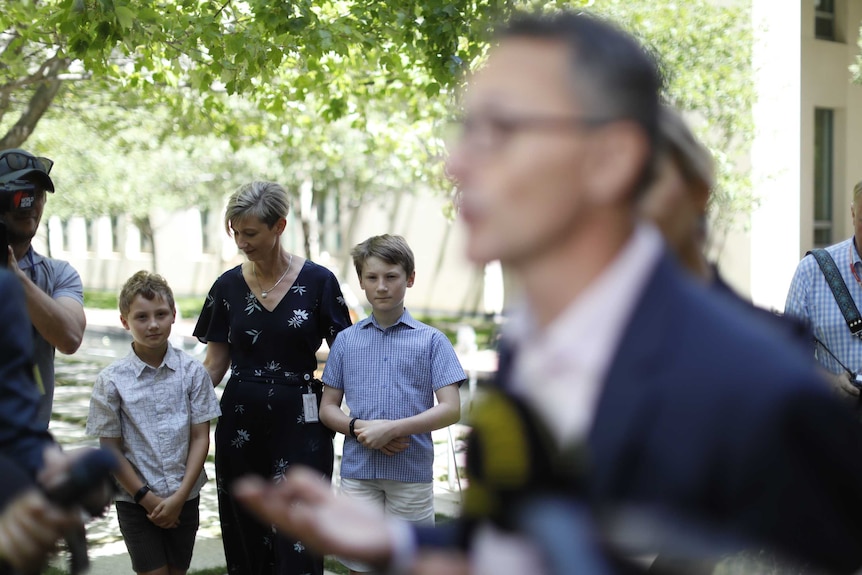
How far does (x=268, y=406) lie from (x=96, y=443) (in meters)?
6.07

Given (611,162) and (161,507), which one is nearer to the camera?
(611,162)

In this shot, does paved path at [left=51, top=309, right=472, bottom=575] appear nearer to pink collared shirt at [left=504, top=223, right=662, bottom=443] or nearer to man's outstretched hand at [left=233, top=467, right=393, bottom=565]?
man's outstretched hand at [left=233, top=467, right=393, bottom=565]

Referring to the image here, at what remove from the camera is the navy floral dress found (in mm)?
4844

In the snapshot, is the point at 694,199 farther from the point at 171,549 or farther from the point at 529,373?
the point at 171,549

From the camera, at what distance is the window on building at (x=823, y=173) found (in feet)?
64.6

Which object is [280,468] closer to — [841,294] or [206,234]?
[841,294]

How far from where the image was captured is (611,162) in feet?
3.72

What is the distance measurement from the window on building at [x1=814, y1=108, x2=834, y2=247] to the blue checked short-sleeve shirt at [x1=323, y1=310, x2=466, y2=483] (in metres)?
16.8

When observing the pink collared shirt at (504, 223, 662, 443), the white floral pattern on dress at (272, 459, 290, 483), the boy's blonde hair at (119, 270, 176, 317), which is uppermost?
the pink collared shirt at (504, 223, 662, 443)

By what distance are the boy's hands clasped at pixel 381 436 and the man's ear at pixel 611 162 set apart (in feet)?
11.7

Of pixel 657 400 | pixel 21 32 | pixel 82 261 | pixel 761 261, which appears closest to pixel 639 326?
pixel 657 400

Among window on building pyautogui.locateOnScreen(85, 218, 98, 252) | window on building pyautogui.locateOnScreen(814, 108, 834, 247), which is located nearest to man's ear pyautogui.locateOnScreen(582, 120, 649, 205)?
window on building pyautogui.locateOnScreen(814, 108, 834, 247)

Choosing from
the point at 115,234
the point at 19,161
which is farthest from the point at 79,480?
the point at 115,234

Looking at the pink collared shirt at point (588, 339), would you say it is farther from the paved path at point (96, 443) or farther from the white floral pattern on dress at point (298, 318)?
the white floral pattern on dress at point (298, 318)
